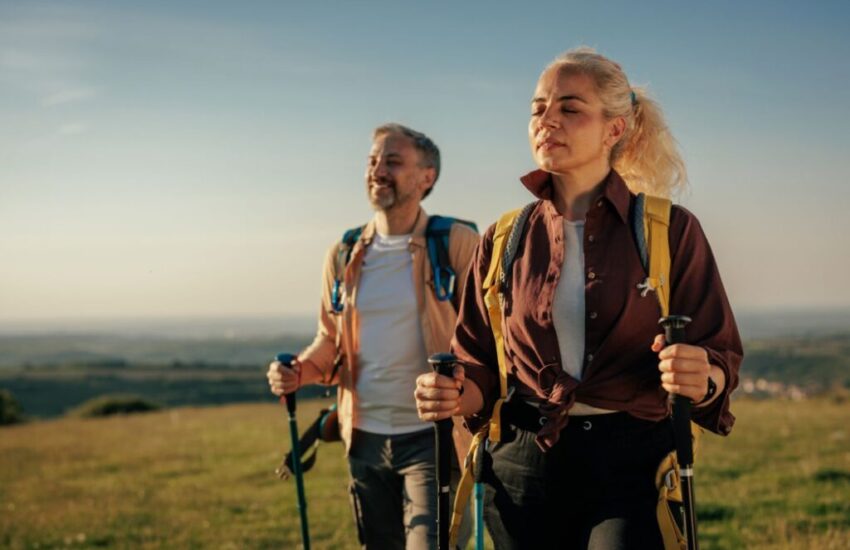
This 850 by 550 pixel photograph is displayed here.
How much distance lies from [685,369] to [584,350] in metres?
0.53

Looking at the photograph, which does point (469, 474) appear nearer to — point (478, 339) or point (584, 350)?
point (478, 339)

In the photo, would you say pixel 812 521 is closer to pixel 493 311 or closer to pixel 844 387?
pixel 493 311

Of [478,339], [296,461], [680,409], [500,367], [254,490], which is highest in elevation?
[478,339]

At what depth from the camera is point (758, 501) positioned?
11328 millimetres

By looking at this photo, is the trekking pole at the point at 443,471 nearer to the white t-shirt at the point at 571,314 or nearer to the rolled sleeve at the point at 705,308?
the white t-shirt at the point at 571,314

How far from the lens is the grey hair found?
20.4ft

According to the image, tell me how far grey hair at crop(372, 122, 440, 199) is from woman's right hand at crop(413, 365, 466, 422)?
268 cm

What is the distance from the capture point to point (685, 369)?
317 centimetres

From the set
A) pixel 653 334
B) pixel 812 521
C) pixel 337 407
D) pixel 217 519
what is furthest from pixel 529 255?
pixel 217 519

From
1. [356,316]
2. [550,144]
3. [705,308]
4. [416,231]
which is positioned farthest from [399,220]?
[705,308]

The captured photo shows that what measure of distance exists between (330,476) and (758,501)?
259 inches

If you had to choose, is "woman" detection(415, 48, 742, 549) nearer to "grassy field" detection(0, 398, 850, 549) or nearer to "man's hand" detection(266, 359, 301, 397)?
"man's hand" detection(266, 359, 301, 397)

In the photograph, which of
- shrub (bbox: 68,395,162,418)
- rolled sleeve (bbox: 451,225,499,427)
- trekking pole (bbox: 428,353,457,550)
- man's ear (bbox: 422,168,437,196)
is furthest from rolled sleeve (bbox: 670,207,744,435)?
shrub (bbox: 68,395,162,418)

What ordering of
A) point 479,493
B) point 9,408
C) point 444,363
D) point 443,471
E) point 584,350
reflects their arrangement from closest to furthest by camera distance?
point 584,350 < point 444,363 < point 479,493 < point 443,471 < point 9,408
